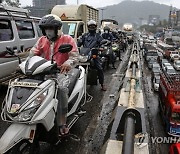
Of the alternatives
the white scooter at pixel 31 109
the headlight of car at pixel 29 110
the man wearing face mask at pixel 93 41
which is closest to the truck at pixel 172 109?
the man wearing face mask at pixel 93 41

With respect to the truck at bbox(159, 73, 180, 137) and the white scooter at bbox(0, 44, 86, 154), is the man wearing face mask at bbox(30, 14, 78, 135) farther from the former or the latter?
the truck at bbox(159, 73, 180, 137)

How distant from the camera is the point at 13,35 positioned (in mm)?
6844

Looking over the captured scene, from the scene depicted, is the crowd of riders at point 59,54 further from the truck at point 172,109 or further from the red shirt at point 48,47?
the truck at point 172,109

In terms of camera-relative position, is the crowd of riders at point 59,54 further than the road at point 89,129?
No

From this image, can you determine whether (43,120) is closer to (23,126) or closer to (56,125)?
(23,126)

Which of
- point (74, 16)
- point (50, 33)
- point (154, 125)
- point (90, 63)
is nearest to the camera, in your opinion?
point (50, 33)

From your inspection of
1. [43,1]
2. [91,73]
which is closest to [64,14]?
[91,73]

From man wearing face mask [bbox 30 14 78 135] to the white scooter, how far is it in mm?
192

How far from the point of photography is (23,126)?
2848 millimetres

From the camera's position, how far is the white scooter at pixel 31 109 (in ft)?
9.18

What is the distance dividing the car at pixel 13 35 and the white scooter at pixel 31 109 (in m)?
3.36

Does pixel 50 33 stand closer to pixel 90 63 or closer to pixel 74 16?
pixel 90 63

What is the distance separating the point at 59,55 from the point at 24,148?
1.71m

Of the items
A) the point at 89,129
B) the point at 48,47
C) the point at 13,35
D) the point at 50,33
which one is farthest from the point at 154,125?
the point at 13,35
